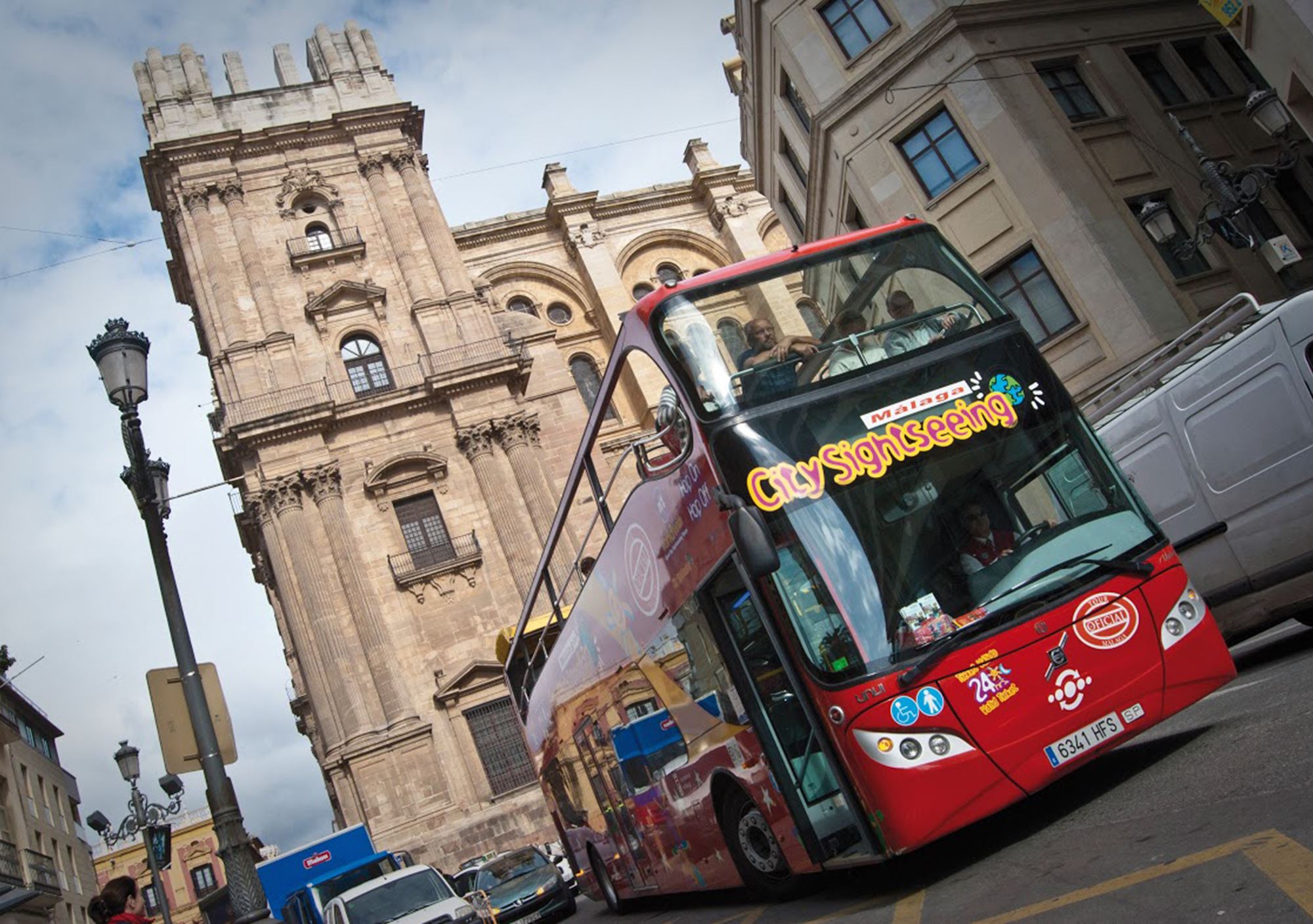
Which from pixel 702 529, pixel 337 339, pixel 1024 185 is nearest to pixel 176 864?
pixel 337 339

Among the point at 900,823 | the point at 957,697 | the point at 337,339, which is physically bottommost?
the point at 900,823

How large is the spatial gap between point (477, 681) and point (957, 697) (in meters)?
25.0

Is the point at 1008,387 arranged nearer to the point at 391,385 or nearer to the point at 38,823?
the point at 391,385

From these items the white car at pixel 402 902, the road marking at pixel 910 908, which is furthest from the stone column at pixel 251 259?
the road marking at pixel 910 908

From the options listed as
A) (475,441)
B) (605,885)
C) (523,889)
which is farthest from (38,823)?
(605,885)

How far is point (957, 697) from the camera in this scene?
21.6 ft

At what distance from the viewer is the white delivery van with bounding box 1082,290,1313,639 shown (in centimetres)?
923

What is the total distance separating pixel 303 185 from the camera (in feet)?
117

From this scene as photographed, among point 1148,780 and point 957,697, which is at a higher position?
point 957,697

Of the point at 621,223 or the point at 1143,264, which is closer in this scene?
the point at 1143,264

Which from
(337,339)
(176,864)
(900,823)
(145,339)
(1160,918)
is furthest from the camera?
(176,864)

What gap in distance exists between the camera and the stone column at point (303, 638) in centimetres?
2934

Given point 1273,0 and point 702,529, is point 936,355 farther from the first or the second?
point 1273,0

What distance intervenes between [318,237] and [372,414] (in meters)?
6.64
